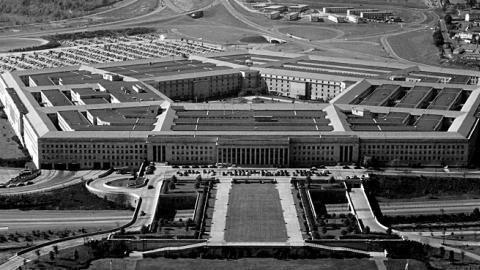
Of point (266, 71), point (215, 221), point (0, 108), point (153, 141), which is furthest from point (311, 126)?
point (0, 108)

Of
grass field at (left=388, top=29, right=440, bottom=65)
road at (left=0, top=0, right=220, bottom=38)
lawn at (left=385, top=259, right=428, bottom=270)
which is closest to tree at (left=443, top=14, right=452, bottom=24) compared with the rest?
grass field at (left=388, top=29, right=440, bottom=65)

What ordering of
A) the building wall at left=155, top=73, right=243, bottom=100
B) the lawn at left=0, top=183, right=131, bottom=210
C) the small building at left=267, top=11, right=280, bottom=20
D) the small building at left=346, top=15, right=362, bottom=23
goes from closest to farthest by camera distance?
the lawn at left=0, top=183, right=131, bottom=210
the building wall at left=155, top=73, right=243, bottom=100
the small building at left=346, top=15, right=362, bottom=23
the small building at left=267, top=11, right=280, bottom=20

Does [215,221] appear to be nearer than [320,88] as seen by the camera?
Yes

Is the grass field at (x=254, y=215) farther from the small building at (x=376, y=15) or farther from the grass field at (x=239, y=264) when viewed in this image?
the small building at (x=376, y=15)

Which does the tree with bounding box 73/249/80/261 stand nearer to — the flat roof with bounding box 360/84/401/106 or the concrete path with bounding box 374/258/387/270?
the concrete path with bounding box 374/258/387/270

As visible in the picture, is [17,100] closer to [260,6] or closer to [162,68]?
[162,68]

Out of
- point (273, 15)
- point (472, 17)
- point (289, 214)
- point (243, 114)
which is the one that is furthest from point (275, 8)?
point (289, 214)

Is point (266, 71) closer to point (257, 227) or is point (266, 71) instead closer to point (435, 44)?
point (435, 44)

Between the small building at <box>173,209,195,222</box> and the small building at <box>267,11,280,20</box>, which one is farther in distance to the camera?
the small building at <box>267,11,280,20</box>
